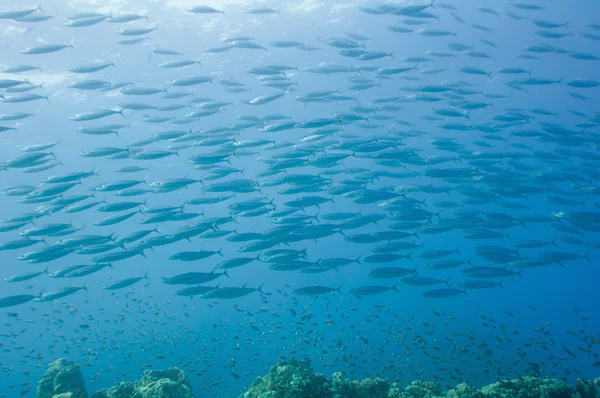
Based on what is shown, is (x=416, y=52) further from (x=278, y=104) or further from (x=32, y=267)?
(x=32, y=267)

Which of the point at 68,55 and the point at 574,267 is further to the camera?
the point at 574,267

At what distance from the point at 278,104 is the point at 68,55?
15.1 m

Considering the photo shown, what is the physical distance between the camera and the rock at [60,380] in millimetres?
11129

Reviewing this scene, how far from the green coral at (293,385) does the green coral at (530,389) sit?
267cm

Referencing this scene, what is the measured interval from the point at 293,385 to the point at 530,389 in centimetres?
381

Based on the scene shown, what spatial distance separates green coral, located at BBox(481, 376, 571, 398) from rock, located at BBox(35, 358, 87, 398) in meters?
10.5

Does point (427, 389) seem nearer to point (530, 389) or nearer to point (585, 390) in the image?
point (530, 389)

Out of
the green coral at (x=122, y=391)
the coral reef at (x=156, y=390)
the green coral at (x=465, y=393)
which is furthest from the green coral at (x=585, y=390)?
the green coral at (x=122, y=391)

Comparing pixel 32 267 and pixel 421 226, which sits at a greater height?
pixel 421 226

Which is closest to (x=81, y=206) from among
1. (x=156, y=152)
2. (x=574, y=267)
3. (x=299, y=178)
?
(x=156, y=152)

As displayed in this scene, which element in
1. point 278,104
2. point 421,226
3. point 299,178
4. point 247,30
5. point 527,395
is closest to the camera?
point 527,395

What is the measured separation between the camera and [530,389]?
6.31 metres

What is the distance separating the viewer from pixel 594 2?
21922 millimetres

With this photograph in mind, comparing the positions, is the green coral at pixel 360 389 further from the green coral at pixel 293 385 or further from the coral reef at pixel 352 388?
the green coral at pixel 293 385
